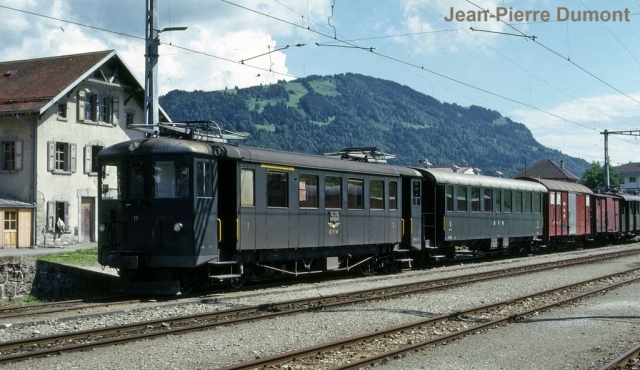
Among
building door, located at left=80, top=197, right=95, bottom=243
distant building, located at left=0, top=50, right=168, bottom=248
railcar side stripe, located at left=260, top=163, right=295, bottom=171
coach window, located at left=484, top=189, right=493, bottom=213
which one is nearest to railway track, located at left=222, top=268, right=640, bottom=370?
railcar side stripe, located at left=260, top=163, right=295, bottom=171

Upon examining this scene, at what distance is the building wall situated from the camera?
33844 mm

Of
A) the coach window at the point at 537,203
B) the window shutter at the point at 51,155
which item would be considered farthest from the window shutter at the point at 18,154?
the coach window at the point at 537,203

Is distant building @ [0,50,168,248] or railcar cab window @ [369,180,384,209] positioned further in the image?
distant building @ [0,50,168,248]

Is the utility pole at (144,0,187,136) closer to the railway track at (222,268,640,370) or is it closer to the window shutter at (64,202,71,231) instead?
the railway track at (222,268,640,370)

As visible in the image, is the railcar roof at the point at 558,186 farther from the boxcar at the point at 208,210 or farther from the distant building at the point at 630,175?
the distant building at the point at 630,175

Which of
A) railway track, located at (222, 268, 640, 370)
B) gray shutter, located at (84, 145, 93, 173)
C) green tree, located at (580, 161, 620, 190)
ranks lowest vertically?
railway track, located at (222, 268, 640, 370)

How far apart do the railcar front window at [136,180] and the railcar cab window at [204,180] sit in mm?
1252

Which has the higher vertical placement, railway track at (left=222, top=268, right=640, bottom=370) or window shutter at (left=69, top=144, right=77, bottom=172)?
window shutter at (left=69, top=144, right=77, bottom=172)

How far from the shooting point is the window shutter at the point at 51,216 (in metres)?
33.9

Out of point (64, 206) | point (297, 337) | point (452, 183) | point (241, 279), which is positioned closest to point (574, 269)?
point (452, 183)

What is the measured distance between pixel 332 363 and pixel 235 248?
7111 millimetres

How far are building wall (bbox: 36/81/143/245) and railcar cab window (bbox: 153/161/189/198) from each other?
809 inches

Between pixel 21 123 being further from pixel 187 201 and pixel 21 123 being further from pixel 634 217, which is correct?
pixel 634 217

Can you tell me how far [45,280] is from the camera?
15438mm
